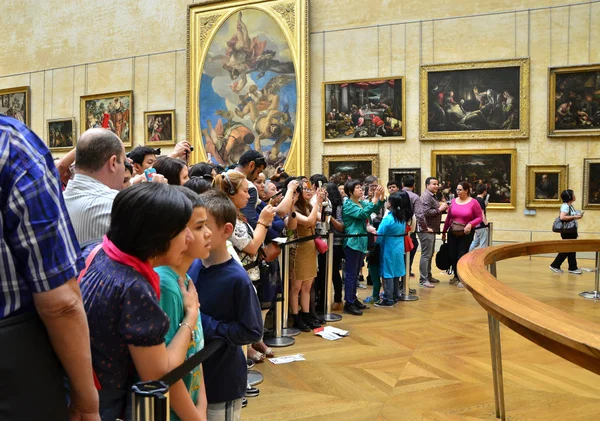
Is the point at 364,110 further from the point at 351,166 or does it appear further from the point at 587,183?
the point at 587,183

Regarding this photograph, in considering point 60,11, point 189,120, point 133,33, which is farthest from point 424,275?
point 60,11

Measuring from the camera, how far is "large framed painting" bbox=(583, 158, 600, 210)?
13.3m

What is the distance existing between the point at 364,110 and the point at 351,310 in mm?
9445

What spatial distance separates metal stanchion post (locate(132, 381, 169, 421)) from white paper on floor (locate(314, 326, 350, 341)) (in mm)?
4686

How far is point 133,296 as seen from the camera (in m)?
1.59

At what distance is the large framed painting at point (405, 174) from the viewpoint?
49.3ft

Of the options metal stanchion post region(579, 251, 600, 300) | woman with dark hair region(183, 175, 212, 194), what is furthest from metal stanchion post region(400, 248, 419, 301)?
woman with dark hair region(183, 175, 212, 194)

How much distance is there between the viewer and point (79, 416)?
1.46 m

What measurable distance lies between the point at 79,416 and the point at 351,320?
18.7 feet

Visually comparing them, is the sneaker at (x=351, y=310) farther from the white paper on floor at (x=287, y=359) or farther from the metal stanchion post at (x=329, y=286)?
the white paper on floor at (x=287, y=359)

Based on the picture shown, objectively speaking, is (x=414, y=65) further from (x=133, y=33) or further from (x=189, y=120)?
(x=133, y=33)

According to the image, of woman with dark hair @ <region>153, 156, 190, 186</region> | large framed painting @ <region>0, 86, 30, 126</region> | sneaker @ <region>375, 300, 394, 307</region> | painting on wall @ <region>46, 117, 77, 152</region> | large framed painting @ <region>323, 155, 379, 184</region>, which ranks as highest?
large framed painting @ <region>0, 86, 30, 126</region>

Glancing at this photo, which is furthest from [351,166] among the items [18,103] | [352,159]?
[18,103]

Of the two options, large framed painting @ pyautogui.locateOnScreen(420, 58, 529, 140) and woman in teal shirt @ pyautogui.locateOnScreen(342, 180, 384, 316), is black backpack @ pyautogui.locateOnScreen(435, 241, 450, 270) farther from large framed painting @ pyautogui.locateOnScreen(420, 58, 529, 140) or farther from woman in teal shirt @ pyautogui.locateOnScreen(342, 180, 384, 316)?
large framed painting @ pyautogui.locateOnScreen(420, 58, 529, 140)
